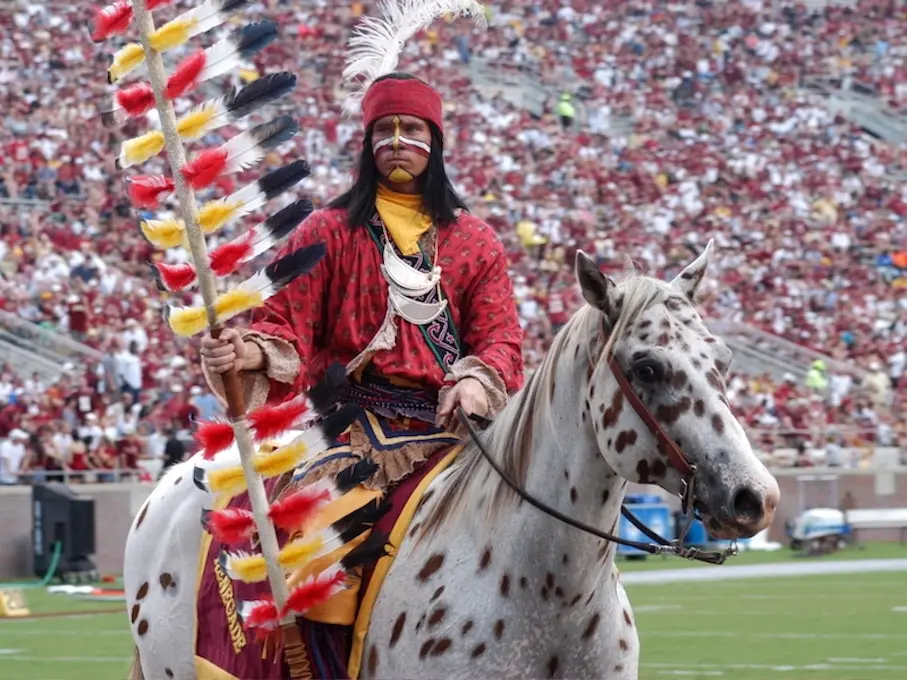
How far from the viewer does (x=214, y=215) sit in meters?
4.79

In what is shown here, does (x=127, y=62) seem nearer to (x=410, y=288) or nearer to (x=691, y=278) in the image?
(x=410, y=288)

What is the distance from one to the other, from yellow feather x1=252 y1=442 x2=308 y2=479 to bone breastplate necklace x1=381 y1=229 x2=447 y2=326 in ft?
1.89

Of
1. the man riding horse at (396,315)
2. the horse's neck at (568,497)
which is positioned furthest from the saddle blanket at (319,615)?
the horse's neck at (568,497)

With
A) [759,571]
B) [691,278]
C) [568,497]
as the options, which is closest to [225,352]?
[568,497]

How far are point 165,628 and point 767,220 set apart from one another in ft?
85.2

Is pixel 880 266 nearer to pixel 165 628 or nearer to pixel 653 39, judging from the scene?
pixel 653 39

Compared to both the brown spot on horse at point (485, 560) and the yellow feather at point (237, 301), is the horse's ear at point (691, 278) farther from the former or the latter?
the yellow feather at point (237, 301)

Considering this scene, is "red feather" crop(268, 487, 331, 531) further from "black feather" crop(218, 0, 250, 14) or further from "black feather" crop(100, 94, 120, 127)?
"black feather" crop(218, 0, 250, 14)

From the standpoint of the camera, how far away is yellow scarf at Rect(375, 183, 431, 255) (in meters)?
5.33

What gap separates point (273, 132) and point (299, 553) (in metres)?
1.17

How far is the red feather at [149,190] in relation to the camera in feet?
15.9

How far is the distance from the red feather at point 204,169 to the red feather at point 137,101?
0.63 feet

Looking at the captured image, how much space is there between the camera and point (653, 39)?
36.6 meters

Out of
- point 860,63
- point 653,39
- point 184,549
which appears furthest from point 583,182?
point 184,549
